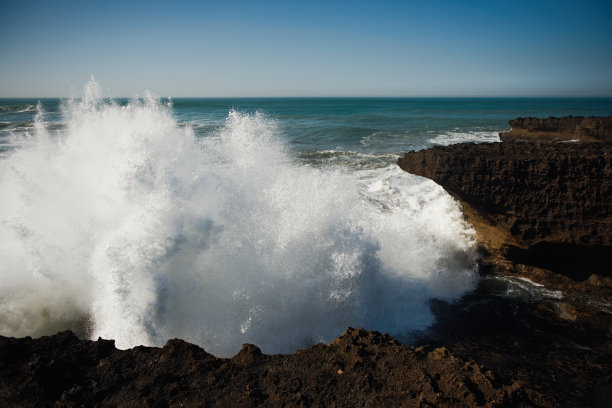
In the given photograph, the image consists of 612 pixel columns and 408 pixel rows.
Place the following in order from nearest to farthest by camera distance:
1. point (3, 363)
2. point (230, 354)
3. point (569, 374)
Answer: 1. point (3, 363)
2. point (569, 374)
3. point (230, 354)

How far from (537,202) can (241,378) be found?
18.7 ft

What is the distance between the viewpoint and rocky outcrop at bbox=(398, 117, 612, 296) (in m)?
5.16

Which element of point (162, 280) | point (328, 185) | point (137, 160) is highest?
point (137, 160)

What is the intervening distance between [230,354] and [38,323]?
3.13m

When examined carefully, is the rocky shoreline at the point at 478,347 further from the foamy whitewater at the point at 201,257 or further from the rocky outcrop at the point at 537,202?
the foamy whitewater at the point at 201,257

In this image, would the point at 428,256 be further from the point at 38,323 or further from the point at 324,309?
the point at 38,323

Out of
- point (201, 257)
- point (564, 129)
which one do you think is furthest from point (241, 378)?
point (564, 129)

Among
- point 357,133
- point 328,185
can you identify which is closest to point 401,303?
point 328,185

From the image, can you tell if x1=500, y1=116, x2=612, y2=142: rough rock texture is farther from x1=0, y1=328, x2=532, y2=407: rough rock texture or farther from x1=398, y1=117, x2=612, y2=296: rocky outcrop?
x1=0, y1=328, x2=532, y2=407: rough rock texture

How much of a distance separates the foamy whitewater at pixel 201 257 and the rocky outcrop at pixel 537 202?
62 cm

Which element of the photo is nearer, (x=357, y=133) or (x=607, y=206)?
(x=607, y=206)

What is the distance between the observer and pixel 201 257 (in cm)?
471

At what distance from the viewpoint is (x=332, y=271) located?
5012mm

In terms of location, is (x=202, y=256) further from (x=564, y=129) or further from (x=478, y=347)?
(x=564, y=129)
